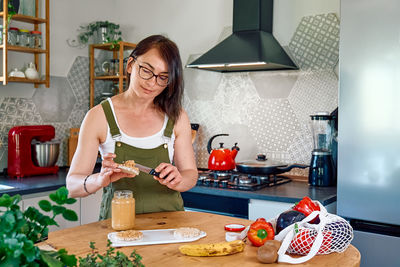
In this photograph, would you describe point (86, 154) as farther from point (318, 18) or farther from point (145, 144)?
point (318, 18)

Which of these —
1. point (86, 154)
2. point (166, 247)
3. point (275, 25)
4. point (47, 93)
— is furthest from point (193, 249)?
point (47, 93)

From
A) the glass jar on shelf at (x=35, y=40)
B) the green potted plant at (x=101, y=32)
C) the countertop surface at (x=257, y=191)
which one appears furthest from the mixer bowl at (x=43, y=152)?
the green potted plant at (x=101, y=32)

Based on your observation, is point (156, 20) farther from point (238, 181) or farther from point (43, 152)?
point (238, 181)

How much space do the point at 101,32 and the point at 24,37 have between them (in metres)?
0.81

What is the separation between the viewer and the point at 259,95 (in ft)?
11.3

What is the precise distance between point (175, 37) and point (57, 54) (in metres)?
1.01

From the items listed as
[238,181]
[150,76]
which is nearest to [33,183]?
[238,181]

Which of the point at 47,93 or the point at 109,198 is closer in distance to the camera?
the point at 109,198

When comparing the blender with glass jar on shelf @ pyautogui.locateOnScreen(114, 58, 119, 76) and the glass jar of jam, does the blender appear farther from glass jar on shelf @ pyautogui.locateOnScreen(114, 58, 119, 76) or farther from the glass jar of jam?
glass jar on shelf @ pyautogui.locateOnScreen(114, 58, 119, 76)

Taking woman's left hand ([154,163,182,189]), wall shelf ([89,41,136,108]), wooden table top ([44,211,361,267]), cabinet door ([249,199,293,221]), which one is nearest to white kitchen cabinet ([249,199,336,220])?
cabinet door ([249,199,293,221])

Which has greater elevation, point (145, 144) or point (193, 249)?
point (145, 144)

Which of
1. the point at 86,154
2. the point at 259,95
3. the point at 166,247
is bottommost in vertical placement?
the point at 166,247

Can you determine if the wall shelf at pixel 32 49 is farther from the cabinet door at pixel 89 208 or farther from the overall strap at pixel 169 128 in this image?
the overall strap at pixel 169 128

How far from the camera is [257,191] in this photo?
2660 millimetres
